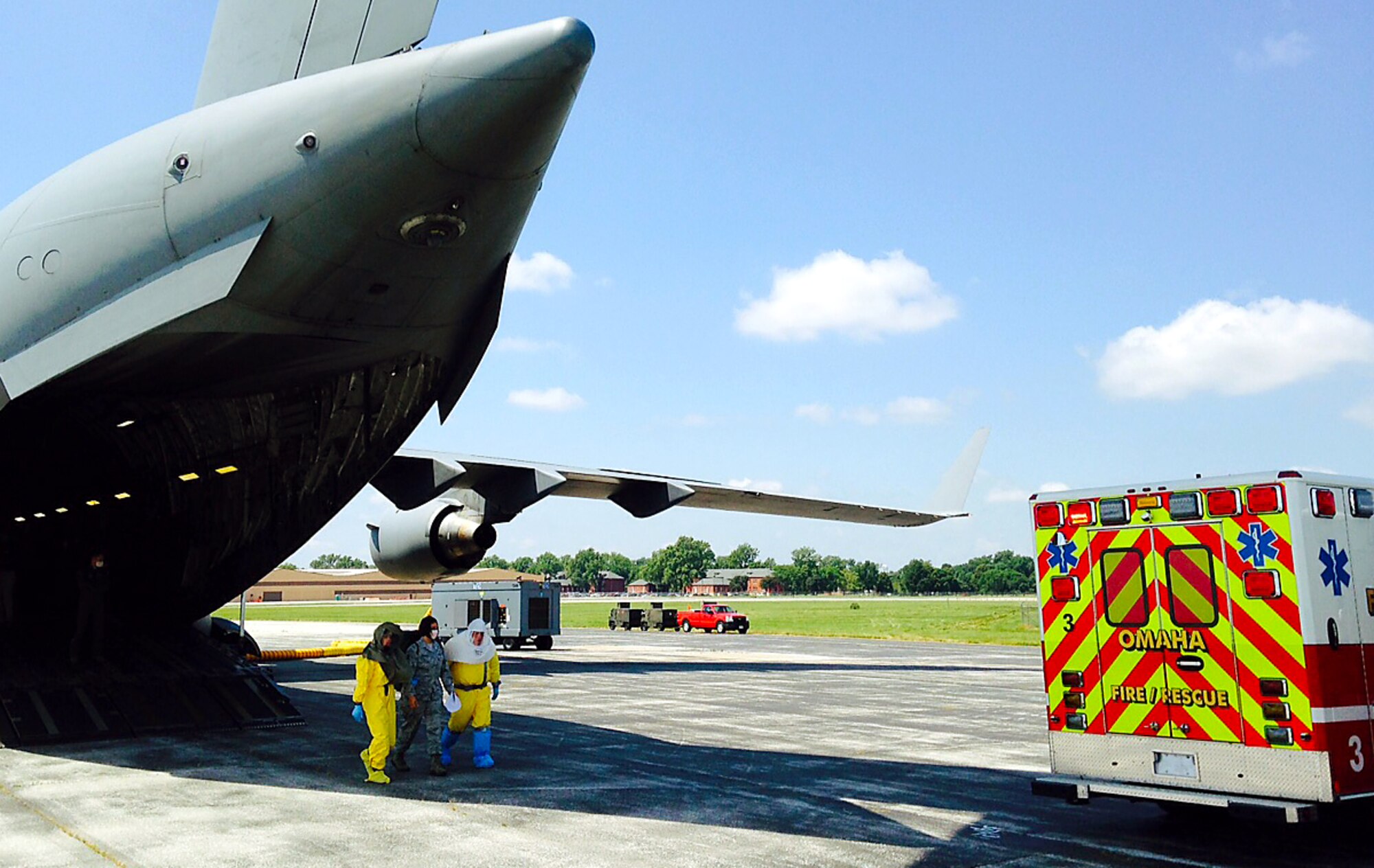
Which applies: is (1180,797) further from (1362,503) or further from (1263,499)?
(1362,503)

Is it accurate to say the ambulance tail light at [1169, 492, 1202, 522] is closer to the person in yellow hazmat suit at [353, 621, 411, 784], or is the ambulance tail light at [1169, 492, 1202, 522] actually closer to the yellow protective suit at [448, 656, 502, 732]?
the yellow protective suit at [448, 656, 502, 732]

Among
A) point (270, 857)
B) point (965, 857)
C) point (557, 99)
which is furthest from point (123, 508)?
point (965, 857)

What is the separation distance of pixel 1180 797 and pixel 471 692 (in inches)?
256

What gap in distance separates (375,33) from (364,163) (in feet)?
4.42

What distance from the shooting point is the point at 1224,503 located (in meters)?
7.27

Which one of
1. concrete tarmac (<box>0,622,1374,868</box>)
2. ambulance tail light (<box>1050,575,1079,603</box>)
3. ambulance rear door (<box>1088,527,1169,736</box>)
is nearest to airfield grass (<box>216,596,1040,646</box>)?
concrete tarmac (<box>0,622,1374,868</box>)

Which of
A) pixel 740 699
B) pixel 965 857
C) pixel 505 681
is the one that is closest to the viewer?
pixel 965 857

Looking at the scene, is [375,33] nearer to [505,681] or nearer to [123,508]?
[123,508]

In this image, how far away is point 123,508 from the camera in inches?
585

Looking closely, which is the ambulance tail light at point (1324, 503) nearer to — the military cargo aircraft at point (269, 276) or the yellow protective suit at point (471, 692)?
the military cargo aircraft at point (269, 276)

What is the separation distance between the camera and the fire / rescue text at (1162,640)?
7.31m

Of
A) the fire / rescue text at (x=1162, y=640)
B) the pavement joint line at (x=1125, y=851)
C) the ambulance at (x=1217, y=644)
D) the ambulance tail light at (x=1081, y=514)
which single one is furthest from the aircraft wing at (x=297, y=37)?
the pavement joint line at (x=1125, y=851)

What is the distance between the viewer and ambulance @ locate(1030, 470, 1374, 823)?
22.2ft

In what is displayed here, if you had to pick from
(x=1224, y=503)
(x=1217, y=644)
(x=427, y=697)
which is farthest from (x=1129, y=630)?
(x=427, y=697)
